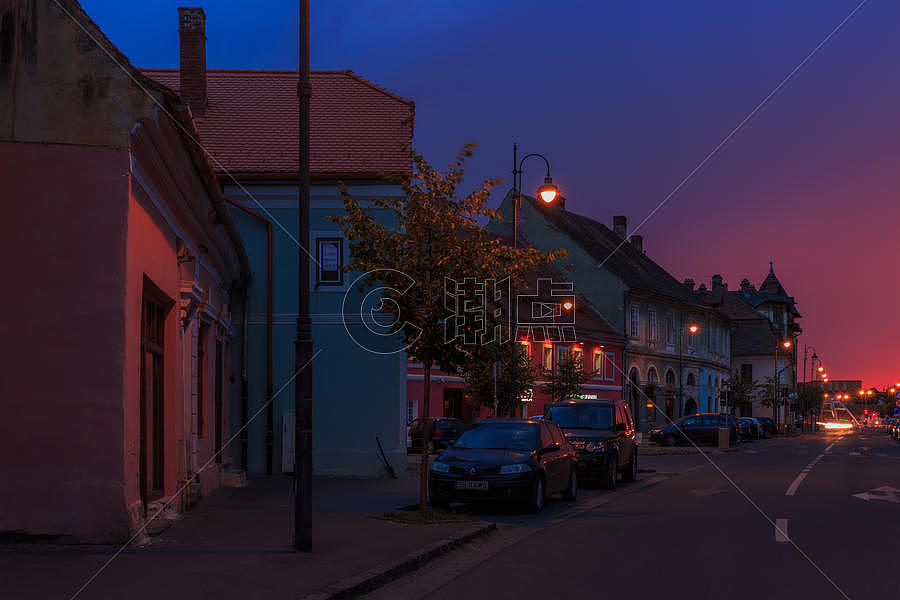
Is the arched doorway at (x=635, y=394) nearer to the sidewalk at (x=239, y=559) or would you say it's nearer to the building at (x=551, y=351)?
the building at (x=551, y=351)

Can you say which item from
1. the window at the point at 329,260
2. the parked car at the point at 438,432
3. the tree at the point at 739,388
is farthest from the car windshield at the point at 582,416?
the tree at the point at 739,388

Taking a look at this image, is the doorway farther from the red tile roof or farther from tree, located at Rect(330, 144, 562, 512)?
the red tile roof

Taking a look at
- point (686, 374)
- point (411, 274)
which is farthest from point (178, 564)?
point (686, 374)

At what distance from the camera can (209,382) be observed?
1969 centimetres

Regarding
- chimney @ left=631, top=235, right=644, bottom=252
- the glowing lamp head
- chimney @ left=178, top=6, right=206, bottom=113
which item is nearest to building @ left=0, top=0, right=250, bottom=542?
chimney @ left=178, top=6, right=206, bottom=113

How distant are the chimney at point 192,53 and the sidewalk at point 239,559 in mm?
15441

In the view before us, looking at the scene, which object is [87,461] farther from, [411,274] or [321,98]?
[321,98]

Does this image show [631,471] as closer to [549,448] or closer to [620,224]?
[549,448]

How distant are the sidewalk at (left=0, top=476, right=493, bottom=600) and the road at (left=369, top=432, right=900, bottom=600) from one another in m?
0.47

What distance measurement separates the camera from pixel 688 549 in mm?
11766

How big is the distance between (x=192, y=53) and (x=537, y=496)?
17.6 m

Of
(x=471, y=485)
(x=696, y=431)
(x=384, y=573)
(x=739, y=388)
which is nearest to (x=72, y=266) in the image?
(x=384, y=573)

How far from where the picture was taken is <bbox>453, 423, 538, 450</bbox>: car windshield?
57.4 feet

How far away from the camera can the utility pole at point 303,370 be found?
1080 centimetres
